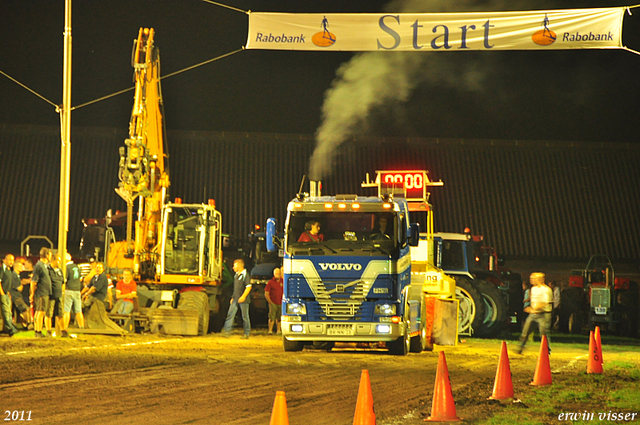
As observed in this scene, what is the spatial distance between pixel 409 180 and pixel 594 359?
7800 mm

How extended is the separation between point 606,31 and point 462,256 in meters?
7.00

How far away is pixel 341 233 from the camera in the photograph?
52.5 feet

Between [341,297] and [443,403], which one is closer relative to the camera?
[443,403]

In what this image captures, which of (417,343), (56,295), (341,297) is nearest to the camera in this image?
(341,297)

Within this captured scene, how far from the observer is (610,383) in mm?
13039

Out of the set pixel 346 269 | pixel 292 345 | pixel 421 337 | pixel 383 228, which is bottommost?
pixel 292 345

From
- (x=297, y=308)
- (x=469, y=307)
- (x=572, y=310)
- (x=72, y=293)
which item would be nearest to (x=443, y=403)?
(x=297, y=308)

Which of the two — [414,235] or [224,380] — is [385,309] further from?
[224,380]

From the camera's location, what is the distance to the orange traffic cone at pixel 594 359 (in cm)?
1419

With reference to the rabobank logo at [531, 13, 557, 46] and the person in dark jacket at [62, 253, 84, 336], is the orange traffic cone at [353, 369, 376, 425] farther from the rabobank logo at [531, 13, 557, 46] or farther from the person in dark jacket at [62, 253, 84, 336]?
the person in dark jacket at [62, 253, 84, 336]

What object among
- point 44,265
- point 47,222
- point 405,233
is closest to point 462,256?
point 405,233

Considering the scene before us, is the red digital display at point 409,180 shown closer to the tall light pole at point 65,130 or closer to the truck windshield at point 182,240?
the truck windshield at point 182,240

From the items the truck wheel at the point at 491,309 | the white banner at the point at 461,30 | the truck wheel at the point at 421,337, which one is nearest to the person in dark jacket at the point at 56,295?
the white banner at the point at 461,30

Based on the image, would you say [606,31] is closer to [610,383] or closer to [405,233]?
[405,233]
